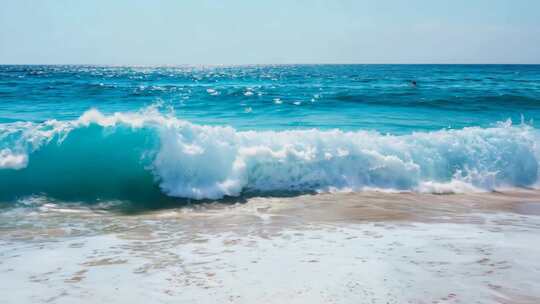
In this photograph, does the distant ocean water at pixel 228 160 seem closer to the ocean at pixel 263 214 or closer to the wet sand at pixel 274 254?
the ocean at pixel 263 214

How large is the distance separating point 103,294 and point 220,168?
4974mm

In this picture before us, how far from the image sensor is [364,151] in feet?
30.8

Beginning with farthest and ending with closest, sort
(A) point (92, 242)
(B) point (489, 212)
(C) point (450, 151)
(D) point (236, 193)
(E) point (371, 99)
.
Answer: (E) point (371, 99), (C) point (450, 151), (D) point (236, 193), (B) point (489, 212), (A) point (92, 242)

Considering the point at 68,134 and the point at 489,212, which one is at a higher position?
the point at 68,134

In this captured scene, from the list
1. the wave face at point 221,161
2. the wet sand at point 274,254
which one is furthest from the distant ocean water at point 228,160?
the wet sand at point 274,254

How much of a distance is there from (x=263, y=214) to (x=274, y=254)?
6.25 ft

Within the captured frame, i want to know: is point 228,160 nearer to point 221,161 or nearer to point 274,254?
point 221,161

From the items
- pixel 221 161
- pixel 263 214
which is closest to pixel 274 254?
pixel 263 214

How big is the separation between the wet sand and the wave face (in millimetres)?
1294

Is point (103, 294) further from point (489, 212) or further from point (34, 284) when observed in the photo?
point (489, 212)

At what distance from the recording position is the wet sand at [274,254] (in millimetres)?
3854

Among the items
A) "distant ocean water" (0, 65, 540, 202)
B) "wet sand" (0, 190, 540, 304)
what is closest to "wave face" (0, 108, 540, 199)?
"distant ocean water" (0, 65, 540, 202)

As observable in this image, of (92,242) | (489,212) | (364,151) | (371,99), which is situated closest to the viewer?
(92,242)

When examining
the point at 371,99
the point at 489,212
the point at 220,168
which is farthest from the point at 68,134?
the point at 371,99
